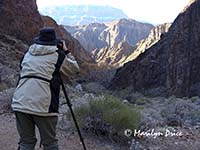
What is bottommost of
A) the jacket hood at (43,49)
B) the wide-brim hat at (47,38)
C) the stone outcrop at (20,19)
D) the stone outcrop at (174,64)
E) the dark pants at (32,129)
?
the stone outcrop at (174,64)

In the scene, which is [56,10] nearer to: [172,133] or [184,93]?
[184,93]

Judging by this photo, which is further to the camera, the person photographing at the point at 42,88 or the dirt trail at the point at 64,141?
the dirt trail at the point at 64,141

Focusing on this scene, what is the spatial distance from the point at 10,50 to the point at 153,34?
47.5m

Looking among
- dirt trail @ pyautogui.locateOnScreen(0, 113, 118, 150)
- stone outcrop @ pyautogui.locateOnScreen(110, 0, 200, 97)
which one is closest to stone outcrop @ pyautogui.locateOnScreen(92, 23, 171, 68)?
stone outcrop @ pyautogui.locateOnScreen(110, 0, 200, 97)

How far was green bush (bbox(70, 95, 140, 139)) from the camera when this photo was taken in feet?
23.0

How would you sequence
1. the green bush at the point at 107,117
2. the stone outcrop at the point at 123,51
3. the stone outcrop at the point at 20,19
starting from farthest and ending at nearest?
the stone outcrop at the point at 123,51
the stone outcrop at the point at 20,19
the green bush at the point at 107,117

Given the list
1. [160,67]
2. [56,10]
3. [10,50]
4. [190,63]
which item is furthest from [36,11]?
[56,10]

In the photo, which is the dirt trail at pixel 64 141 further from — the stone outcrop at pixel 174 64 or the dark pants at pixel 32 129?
the stone outcrop at pixel 174 64

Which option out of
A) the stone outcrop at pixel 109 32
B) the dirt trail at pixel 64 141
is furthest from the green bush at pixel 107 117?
the stone outcrop at pixel 109 32

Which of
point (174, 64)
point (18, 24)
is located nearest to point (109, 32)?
point (18, 24)

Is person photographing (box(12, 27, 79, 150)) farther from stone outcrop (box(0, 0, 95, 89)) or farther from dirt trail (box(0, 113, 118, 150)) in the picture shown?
stone outcrop (box(0, 0, 95, 89))

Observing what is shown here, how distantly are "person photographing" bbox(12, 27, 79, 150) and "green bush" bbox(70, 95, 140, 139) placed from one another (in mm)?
2472

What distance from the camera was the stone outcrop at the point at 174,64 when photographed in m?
30.9

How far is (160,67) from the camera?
34.6 meters
